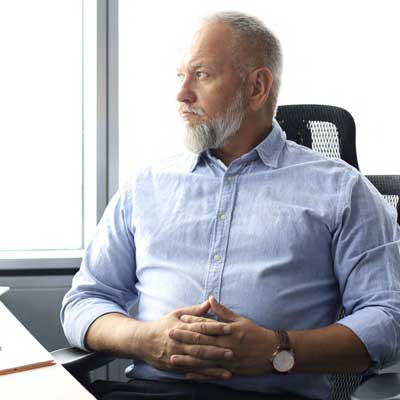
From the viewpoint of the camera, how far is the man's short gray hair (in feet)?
5.72

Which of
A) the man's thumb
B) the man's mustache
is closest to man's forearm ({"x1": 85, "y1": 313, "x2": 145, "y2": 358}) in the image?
the man's thumb

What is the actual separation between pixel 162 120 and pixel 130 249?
3.06 ft

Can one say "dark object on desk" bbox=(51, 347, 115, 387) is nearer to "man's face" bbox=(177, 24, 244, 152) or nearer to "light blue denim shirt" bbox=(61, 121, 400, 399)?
"light blue denim shirt" bbox=(61, 121, 400, 399)

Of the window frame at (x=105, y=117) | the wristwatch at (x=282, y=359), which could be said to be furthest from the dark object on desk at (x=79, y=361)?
the window frame at (x=105, y=117)

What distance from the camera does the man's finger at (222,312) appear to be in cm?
146

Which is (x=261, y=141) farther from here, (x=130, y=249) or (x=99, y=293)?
(x=99, y=293)

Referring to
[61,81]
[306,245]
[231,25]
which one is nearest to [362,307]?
[306,245]

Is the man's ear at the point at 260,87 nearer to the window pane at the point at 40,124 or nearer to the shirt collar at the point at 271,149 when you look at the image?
the shirt collar at the point at 271,149

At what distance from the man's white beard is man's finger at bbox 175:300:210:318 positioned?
441mm

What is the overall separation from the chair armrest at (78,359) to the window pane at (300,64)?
3.69ft

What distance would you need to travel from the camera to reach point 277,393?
60.1 inches

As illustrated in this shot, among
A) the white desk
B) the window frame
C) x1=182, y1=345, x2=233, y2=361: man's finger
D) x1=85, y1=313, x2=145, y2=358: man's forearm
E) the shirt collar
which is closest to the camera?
the white desk

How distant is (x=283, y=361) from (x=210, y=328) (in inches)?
6.8

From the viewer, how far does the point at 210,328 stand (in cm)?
144
